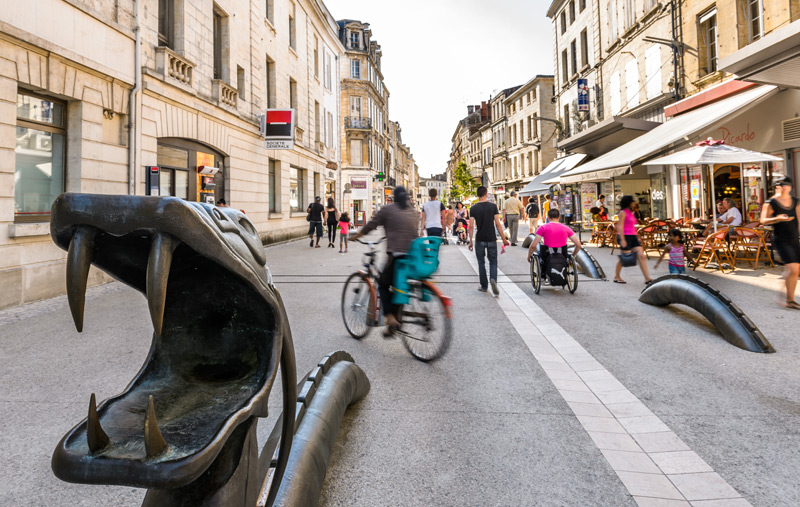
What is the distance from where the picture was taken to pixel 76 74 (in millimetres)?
8250

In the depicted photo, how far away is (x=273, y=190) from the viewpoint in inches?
773

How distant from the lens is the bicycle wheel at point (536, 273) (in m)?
7.70

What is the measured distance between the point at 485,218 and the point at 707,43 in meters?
12.5

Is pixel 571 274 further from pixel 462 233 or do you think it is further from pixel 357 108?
pixel 357 108

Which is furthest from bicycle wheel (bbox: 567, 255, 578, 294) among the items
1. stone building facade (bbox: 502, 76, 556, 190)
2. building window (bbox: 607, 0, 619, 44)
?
stone building facade (bbox: 502, 76, 556, 190)

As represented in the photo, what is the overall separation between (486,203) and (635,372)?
434cm

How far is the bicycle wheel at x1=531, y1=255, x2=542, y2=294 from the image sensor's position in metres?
7.70

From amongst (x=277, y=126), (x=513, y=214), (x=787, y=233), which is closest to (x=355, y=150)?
(x=277, y=126)

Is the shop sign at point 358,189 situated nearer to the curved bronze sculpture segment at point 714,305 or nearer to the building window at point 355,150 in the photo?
the building window at point 355,150

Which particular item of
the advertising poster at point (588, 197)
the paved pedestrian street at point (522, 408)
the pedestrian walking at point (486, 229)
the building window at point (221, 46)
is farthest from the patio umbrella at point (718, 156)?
the advertising poster at point (588, 197)

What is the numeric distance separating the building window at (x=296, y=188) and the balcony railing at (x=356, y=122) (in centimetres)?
2497

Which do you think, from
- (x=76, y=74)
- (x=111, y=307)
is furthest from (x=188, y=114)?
(x=111, y=307)

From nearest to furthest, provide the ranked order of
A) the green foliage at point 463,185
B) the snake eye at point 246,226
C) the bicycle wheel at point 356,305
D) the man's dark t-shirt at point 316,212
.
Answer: the snake eye at point 246,226 < the bicycle wheel at point 356,305 < the man's dark t-shirt at point 316,212 < the green foliage at point 463,185

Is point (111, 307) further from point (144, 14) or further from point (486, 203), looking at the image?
point (144, 14)
